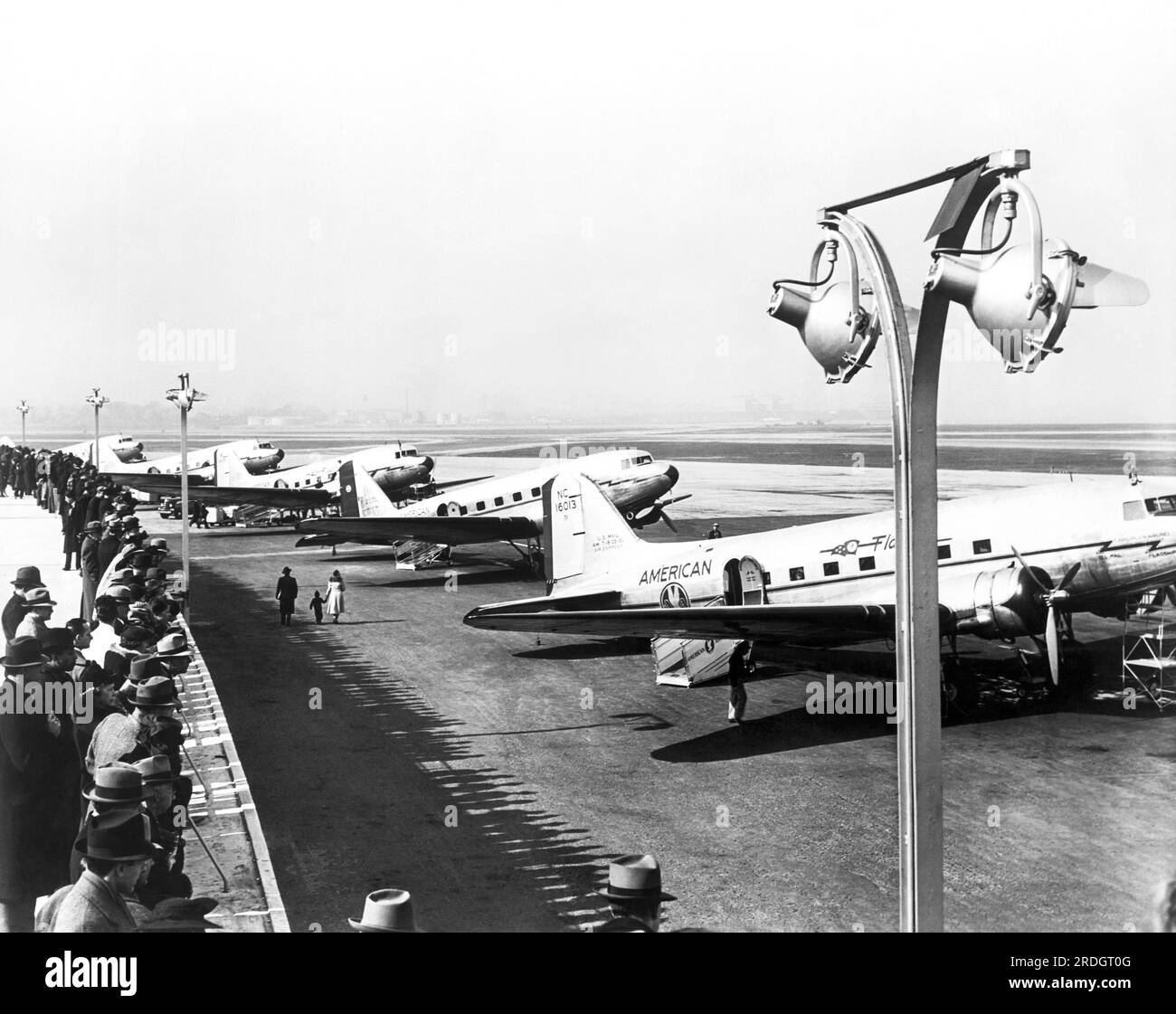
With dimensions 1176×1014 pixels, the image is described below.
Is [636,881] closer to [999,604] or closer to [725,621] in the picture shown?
[725,621]

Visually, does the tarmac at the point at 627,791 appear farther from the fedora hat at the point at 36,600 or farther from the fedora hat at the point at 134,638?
Answer: the fedora hat at the point at 36,600

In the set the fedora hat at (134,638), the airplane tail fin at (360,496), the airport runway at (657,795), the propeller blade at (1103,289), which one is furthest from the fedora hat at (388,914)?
the airplane tail fin at (360,496)

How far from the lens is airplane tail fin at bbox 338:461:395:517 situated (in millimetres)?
46812

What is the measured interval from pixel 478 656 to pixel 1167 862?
17.2 metres

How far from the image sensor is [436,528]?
43.2 m

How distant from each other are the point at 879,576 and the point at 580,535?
26.9ft

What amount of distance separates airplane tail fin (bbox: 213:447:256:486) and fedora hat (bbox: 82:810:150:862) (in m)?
58.8

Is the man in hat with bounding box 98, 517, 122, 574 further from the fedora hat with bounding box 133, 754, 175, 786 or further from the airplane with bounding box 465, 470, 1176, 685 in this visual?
the fedora hat with bounding box 133, 754, 175, 786

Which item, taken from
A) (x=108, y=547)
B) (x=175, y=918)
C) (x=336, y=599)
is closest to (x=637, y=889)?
(x=175, y=918)

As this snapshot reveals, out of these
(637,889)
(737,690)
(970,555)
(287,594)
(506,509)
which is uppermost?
(506,509)

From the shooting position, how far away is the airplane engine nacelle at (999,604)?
66.8 ft

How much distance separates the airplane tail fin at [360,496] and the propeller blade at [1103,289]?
134 feet

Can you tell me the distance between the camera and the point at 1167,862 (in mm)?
14422
